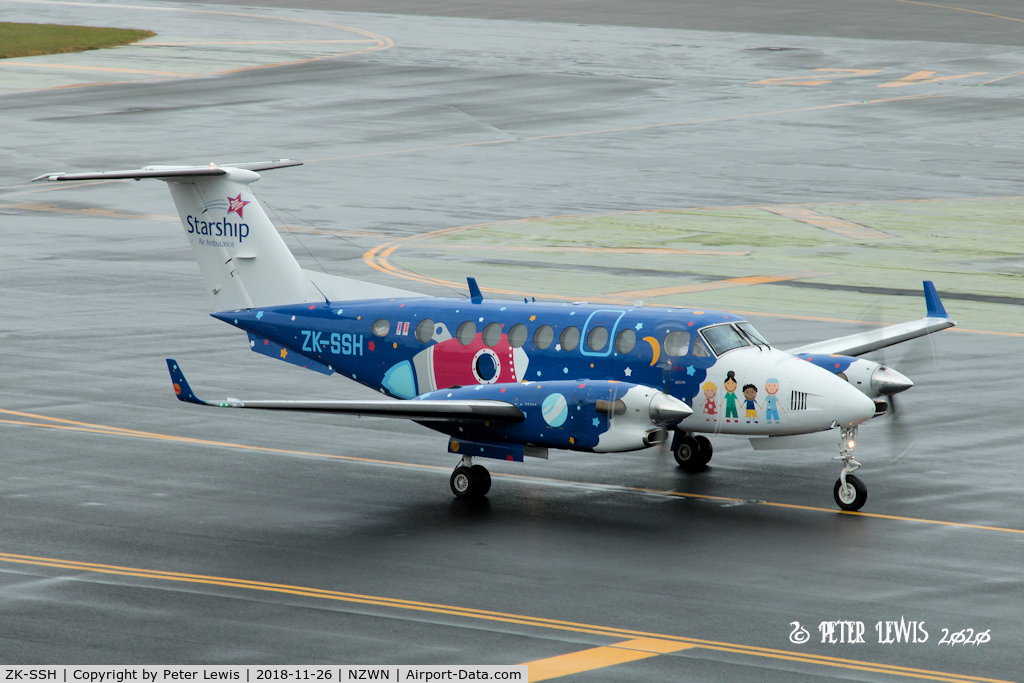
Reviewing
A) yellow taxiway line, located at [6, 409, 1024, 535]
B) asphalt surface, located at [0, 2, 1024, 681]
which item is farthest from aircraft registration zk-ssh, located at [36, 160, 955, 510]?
asphalt surface, located at [0, 2, 1024, 681]

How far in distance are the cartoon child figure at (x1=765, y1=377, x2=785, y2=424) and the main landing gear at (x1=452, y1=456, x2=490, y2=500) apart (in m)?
4.41

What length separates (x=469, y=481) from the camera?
76.7 feet

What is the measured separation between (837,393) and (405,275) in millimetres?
21247

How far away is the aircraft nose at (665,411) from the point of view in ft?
71.6

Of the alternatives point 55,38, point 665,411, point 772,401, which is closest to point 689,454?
point 772,401

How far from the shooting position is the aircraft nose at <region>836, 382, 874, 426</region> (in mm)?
22266

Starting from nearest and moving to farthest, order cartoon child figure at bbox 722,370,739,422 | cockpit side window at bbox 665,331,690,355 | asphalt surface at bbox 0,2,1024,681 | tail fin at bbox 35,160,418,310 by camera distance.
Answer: asphalt surface at bbox 0,2,1024,681 < cartoon child figure at bbox 722,370,739,422 < cockpit side window at bbox 665,331,690,355 < tail fin at bbox 35,160,418,310

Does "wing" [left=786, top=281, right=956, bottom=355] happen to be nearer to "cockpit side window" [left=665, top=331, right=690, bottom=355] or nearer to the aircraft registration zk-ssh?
the aircraft registration zk-ssh

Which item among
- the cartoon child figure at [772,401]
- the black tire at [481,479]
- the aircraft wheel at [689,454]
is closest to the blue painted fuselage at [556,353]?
the cartoon child figure at [772,401]

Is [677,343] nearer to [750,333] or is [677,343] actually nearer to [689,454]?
[750,333]

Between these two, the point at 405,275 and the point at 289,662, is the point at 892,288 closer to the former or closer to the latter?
the point at 405,275

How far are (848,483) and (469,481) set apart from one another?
5745mm

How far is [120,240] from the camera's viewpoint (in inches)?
1848

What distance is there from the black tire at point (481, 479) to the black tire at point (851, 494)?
17.4 feet
